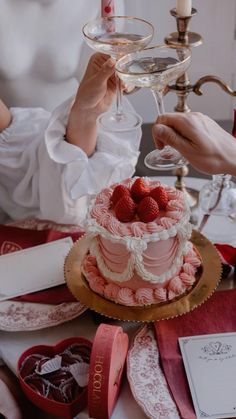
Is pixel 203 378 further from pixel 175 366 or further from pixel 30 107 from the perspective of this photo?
pixel 30 107

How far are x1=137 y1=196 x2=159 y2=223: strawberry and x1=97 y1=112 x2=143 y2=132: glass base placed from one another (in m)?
0.30

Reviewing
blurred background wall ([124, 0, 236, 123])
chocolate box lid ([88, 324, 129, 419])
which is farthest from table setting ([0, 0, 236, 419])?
blurred background wall ([124, 0, 236, 123])

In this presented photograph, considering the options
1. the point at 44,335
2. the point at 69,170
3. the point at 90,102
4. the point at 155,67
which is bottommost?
the point at 44,335

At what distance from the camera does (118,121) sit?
1.21 meters

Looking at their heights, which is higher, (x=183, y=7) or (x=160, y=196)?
(x=183, y=7)

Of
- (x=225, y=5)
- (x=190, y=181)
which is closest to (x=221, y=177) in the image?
(x=190, y=181)

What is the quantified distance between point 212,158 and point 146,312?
26cm

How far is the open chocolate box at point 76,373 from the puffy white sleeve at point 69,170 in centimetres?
37

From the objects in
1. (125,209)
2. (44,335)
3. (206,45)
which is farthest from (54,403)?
(206,45)

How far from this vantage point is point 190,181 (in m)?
1.43

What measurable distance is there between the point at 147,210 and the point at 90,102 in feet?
1.08

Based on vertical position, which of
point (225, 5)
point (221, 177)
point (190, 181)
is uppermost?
point (225, 5)

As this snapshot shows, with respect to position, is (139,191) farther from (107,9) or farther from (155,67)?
(107,9)

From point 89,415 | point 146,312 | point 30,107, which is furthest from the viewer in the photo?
point 30,107
